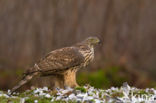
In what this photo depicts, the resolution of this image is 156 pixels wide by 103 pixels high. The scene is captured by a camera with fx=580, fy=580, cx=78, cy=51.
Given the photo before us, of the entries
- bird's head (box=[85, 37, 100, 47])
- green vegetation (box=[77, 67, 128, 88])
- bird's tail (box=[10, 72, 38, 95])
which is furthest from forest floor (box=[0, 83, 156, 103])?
green vegetation (box=[77, 67, 128, 88])

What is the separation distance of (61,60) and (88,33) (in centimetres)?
782

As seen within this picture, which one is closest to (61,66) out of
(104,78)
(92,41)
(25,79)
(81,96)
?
(25,79)

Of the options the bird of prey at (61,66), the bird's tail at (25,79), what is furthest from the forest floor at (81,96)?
the bird of prey at (61,66)

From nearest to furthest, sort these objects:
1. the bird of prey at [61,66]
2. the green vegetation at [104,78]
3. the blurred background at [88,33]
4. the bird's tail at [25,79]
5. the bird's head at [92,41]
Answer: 1. the bird's tail at [25,79]
2. the bird of prey at [61,66]
3. the bird's head at [92,41]
4. the green vegetation at [104,78]
5. the blurred background at [88,33]

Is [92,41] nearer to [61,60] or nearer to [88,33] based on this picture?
[61,60]

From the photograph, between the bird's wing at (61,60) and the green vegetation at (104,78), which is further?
the green vegetation at (104,78)

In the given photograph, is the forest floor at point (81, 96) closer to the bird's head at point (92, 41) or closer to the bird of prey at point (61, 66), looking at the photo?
the bird of prey at point (61, 66)

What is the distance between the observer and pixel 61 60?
1188cm

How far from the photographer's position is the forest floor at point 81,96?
9.88m

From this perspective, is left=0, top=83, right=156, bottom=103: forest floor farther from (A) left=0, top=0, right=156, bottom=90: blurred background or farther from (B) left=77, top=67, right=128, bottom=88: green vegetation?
(A) left=0, top=0, right=156, bottom=90: blurred background

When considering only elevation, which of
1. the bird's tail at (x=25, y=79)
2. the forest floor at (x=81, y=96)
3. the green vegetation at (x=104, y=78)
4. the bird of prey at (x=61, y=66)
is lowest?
the forest floor at (x=81, y=96)

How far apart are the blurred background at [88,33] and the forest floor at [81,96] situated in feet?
25.7

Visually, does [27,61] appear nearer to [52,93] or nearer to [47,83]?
Answer: [47,83]

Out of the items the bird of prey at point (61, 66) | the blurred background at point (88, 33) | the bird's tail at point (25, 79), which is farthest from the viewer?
the blurred background at point (88, 33)
